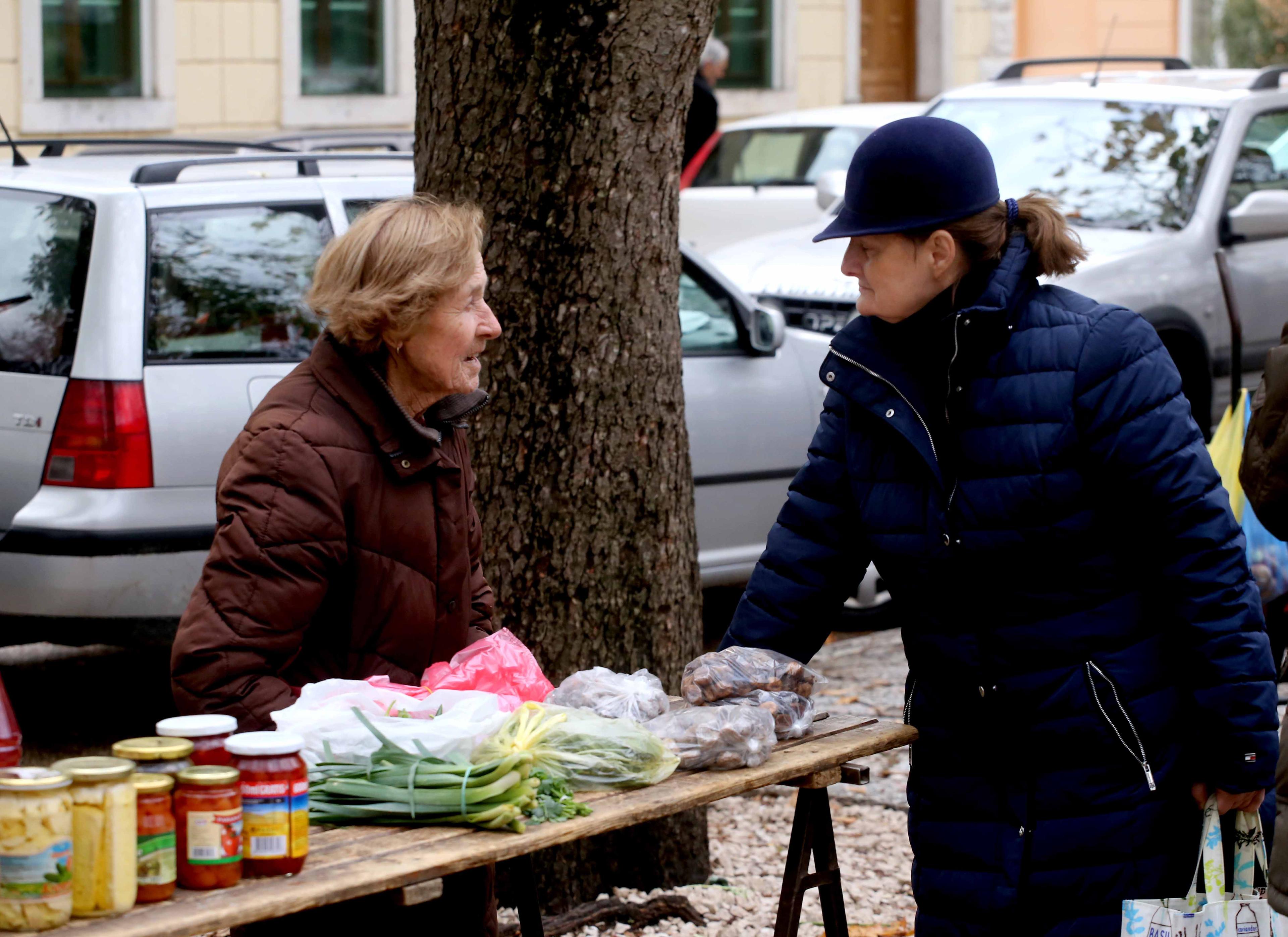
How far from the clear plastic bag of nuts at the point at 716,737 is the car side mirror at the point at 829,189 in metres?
6.47

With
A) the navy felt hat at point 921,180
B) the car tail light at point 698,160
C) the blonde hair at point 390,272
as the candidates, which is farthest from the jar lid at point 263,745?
the car tail light at point 698,160

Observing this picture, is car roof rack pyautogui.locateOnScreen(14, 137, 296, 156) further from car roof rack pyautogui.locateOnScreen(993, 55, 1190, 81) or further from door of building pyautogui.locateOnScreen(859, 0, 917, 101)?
door of building pyautogui.locateOnScreen(859, 0, 917, 101)

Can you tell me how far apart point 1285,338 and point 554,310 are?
1.63m

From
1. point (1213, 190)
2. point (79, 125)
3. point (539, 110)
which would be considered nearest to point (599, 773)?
point (539, 110)

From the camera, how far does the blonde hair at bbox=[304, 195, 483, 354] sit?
9.85ft

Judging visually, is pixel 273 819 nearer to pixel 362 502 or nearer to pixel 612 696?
pixel 362 502

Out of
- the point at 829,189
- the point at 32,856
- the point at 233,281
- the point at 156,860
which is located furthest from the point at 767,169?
the point at 32,856

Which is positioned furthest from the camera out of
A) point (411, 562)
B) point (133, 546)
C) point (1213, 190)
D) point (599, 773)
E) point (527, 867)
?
point (1213, 190)

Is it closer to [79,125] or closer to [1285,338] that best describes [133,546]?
[1285,338]

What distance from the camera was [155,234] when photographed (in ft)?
18.4

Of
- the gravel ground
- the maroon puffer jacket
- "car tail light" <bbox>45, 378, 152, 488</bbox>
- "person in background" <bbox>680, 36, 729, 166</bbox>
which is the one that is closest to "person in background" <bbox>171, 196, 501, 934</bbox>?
the maroon puffer jacket

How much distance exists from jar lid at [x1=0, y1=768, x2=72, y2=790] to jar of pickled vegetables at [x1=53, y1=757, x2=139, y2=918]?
23 millimetres

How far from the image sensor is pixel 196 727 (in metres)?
2.44

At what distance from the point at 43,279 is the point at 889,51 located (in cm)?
1684
